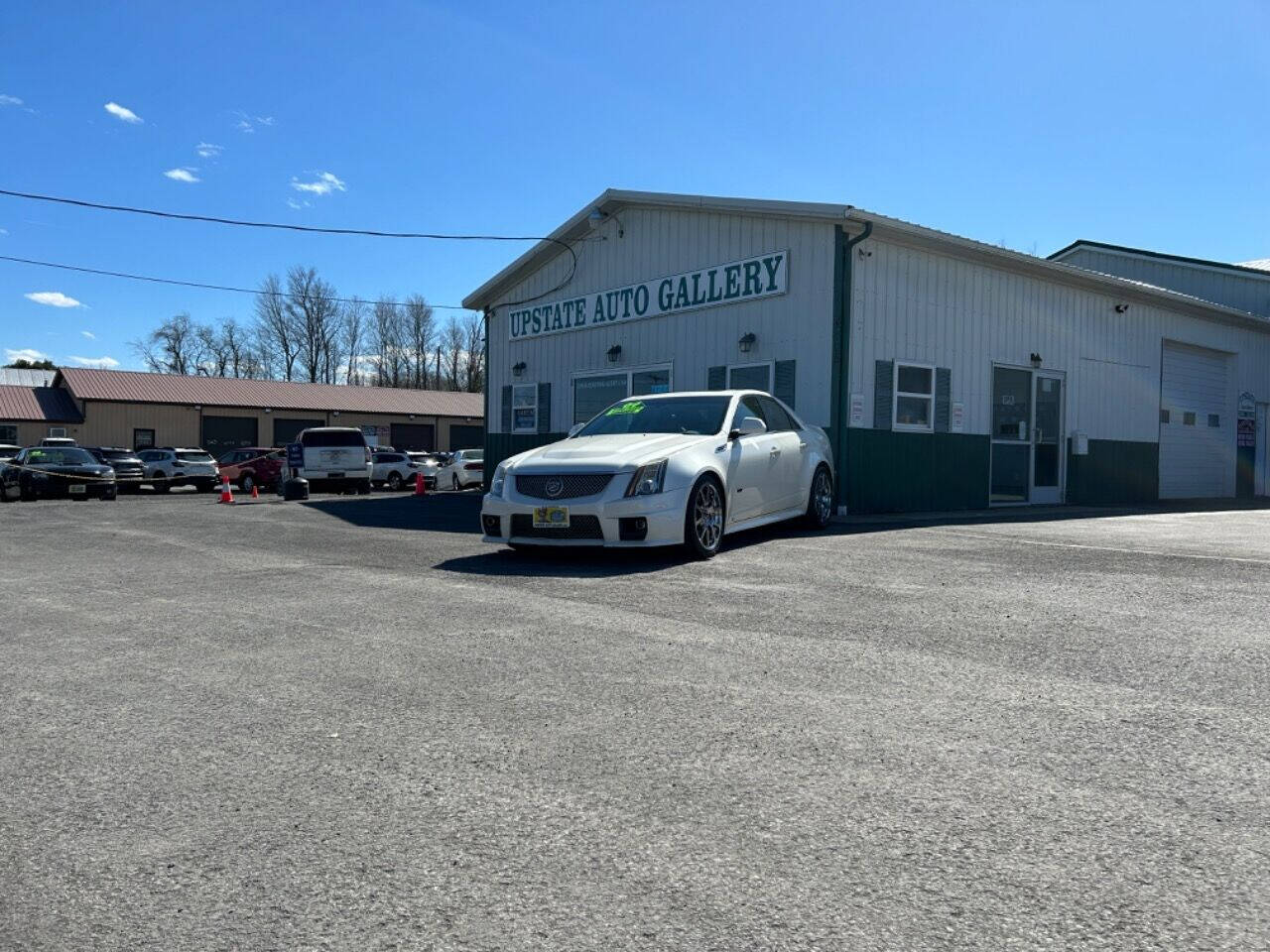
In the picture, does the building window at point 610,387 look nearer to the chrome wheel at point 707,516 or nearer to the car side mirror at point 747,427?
the car side mirror at point 747,427

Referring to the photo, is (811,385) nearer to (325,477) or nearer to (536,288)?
(536,288)

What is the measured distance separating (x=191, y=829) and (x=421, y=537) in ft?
26.7

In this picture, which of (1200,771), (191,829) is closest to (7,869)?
(191,829)

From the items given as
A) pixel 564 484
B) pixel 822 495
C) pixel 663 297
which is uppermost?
pixel 663 297

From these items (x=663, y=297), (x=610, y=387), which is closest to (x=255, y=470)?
(x=610, y=387)

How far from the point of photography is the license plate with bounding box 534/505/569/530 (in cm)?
816

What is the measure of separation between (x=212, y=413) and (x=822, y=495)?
44.9 m

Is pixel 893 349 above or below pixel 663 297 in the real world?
below

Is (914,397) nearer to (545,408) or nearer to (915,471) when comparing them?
(915,471)

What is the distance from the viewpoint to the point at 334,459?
25.0 meters

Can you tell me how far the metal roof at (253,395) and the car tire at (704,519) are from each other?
45.5 metres

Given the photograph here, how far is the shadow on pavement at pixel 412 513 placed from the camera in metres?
12.5

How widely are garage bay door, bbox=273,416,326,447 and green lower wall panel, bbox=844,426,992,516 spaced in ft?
140

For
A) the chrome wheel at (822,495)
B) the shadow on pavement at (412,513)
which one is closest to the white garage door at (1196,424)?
the chrome wheel at (822,495)
